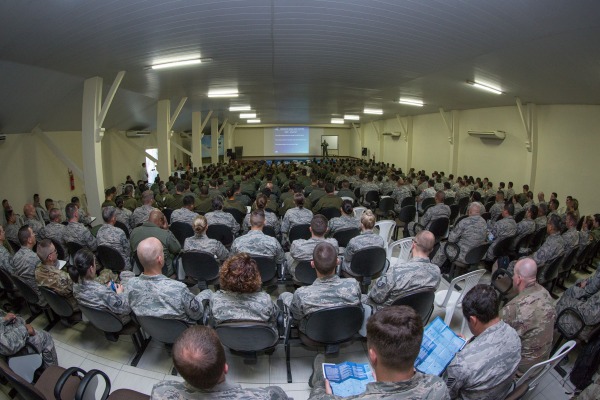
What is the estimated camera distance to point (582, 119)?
10148mm

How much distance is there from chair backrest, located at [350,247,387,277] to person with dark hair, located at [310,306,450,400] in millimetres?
2569

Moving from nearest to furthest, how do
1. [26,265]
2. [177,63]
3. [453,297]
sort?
[26,265] → [453,297] → [177,63]

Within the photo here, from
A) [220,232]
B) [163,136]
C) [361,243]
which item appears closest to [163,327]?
[361,243]

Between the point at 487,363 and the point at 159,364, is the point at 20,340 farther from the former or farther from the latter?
the point at 487,363

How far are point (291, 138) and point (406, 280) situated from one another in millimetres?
31237

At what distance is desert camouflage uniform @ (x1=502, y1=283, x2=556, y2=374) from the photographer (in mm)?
2773

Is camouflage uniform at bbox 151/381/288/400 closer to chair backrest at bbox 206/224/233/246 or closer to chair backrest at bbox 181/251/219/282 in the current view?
chair backrest at bbox 181/251/219/282

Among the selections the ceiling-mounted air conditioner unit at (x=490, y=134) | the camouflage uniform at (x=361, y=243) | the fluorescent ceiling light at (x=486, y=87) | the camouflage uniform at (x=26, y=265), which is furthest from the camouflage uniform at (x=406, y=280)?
the ceiling-mounted air conditioner unit at (x=490, y=134)

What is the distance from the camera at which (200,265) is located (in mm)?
4379

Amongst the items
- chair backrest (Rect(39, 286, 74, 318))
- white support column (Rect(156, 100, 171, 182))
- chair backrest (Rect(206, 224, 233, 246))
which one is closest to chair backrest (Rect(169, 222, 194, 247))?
chair backrest (Rect(206, 224, 233, 246))

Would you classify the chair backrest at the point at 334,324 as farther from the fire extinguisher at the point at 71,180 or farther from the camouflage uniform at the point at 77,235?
the fire extinguisher at the point at 71,180

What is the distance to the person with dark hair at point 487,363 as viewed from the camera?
2.19 m

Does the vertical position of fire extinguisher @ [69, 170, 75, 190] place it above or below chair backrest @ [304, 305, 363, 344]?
above

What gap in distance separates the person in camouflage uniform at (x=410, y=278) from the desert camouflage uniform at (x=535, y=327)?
70 centimetres
